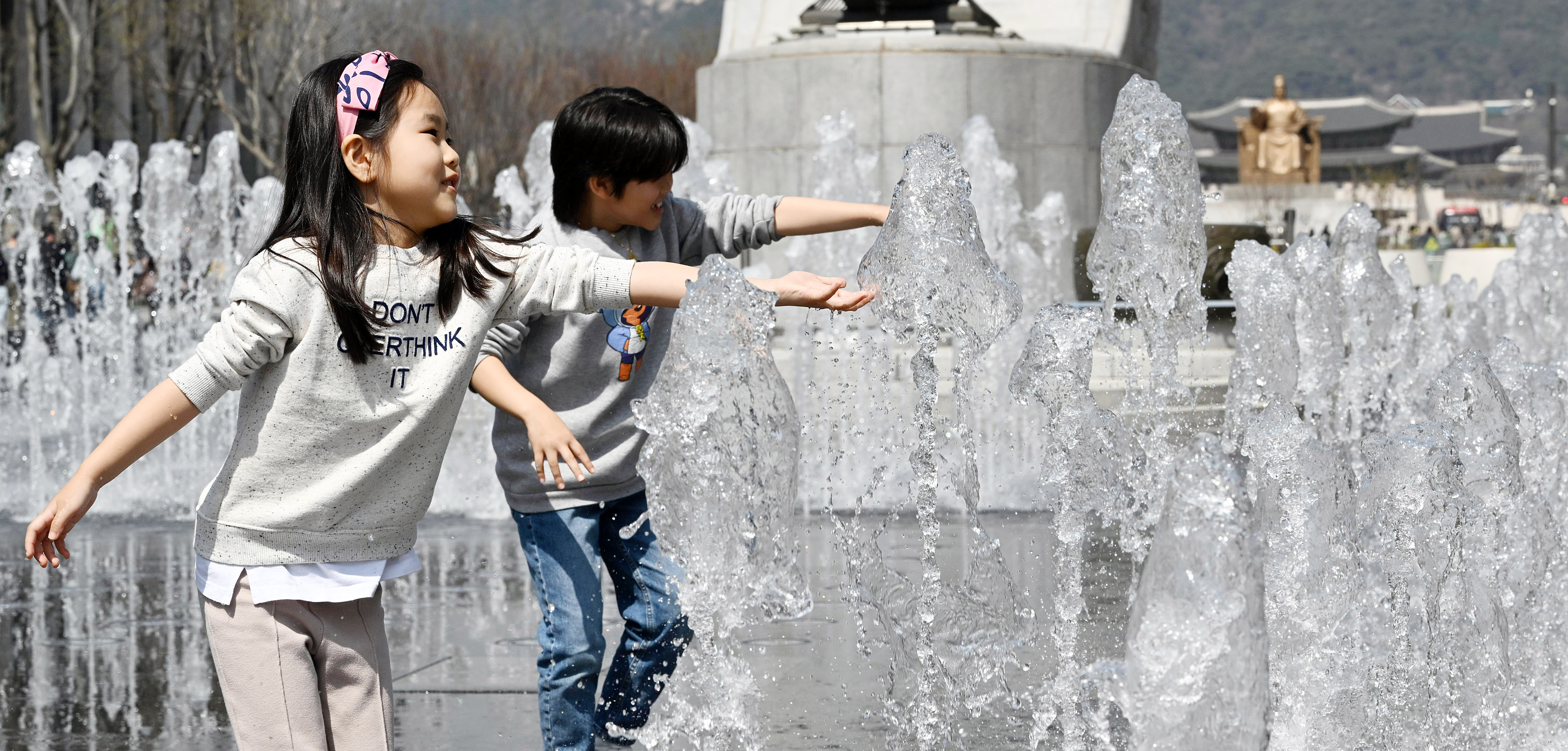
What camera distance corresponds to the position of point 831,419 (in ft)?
25.8

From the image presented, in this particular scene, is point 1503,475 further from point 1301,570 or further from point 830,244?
point 830,244

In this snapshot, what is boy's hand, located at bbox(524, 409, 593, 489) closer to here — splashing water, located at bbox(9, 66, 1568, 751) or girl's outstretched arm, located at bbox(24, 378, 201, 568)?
splashing water, located at bbox(9, 66, 1568, 751)

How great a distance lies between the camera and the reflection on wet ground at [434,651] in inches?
135

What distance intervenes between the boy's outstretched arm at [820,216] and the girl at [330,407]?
0.83m

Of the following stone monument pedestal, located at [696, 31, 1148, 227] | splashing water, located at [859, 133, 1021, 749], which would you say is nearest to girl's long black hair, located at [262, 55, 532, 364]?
splashing water, located at [859, 133, 1021, 749]

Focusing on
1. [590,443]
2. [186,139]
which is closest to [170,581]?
[590,443]

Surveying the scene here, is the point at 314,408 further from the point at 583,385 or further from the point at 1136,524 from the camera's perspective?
the point at 1136,524

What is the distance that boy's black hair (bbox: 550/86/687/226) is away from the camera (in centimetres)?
290

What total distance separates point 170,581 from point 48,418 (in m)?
5.14

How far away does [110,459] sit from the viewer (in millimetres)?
2084

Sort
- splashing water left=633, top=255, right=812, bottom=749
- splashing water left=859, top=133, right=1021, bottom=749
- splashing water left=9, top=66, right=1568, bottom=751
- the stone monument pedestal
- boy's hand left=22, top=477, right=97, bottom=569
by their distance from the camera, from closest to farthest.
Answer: boy's hand left=22, top=477, right=97, bottom=569 → splashing water left=9, top=66, right=1568, bottom=751 → splashing water left=633, top=255, right=812, bottom=749 → splashing water left=859, top=133, right=1021, bottom=749 → the stone monument pedestal

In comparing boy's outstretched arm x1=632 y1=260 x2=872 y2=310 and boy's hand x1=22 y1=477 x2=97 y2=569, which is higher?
boy's outstretched arm x1=632 y1=260 x2=872 y2=310

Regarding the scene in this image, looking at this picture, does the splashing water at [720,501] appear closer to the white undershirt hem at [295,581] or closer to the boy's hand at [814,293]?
the boy's hand at [814,293]

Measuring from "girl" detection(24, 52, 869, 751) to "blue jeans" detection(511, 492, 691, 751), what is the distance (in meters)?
0.60
